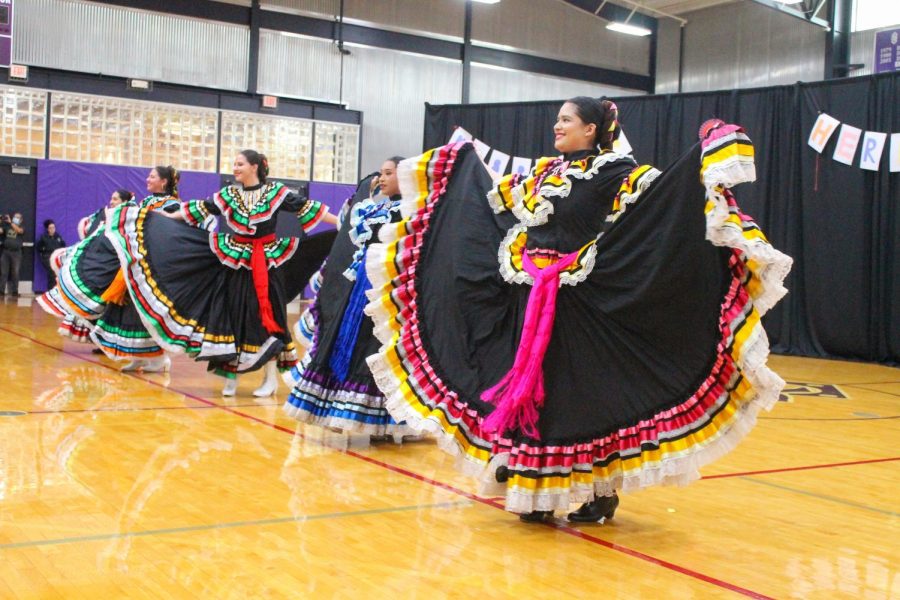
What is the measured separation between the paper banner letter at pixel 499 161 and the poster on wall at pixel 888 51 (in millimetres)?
4423

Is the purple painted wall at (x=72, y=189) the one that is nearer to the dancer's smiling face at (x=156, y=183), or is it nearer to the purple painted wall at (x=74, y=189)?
the purple painted wall at (x=74, y=189)

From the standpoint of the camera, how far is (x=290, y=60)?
1575cm

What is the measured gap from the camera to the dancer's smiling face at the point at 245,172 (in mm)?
5438

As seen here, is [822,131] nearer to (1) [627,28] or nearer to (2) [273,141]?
(1) [627,28]

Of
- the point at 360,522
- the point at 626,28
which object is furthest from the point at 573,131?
the point at 626,28

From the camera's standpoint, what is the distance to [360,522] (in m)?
3.04

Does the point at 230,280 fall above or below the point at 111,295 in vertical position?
above

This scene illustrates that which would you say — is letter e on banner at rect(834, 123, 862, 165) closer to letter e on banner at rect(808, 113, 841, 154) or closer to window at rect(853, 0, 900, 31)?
letter e on banner at rect(808, 113, 841, 154)

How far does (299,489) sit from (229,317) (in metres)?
2.27

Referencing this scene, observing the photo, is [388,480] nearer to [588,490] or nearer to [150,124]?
[588,490]

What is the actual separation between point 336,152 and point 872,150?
8897 mm

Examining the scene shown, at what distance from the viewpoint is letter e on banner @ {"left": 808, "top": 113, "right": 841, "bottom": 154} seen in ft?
32.8

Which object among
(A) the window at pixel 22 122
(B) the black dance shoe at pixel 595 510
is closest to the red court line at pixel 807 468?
(B) the black dance shoe at pixel 595 510

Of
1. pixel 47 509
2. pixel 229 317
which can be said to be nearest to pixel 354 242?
pixel 229 317
